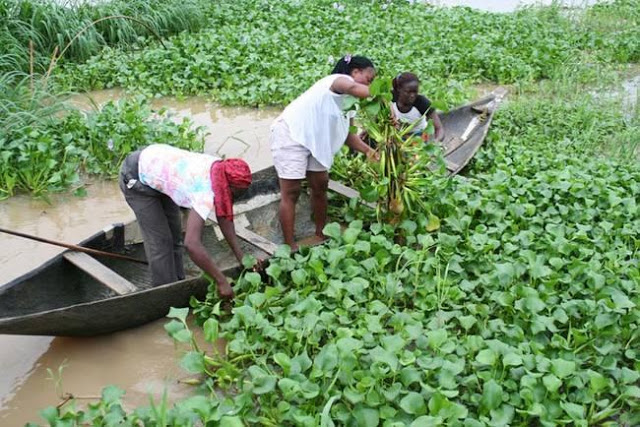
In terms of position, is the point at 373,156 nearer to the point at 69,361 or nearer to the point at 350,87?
the point at 350,87

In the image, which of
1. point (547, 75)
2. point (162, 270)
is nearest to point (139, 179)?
point (162, 270)

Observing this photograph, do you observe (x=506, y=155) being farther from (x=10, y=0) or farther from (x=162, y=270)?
(x=10, y=0)

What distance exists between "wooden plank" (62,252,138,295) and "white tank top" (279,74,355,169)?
4.13 ft

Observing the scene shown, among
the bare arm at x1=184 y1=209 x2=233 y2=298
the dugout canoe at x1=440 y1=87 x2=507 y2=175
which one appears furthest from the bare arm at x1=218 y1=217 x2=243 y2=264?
the dugout canoe at x1=440 y1=87 x2=507 y2=175

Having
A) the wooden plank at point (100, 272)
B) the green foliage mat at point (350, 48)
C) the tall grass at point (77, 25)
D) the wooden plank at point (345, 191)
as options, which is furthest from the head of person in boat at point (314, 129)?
the tall grass at point (77, 25)

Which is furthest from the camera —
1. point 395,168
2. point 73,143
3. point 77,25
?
point 77,25

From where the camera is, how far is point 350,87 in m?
3.95

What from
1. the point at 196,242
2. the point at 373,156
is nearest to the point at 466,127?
the point at 373,156

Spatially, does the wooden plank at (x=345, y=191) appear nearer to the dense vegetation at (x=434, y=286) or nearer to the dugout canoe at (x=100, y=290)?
the dense vegetation at (x=434, y=286)

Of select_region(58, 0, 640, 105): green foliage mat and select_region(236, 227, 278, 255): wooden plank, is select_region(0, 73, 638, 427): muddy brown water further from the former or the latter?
select_region(58, 0, 640, 105): green foliage mat

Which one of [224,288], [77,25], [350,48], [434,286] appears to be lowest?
[350,48]

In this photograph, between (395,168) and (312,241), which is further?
(312,241)

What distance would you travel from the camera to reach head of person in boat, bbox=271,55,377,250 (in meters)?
4.01

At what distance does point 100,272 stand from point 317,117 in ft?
4.87
